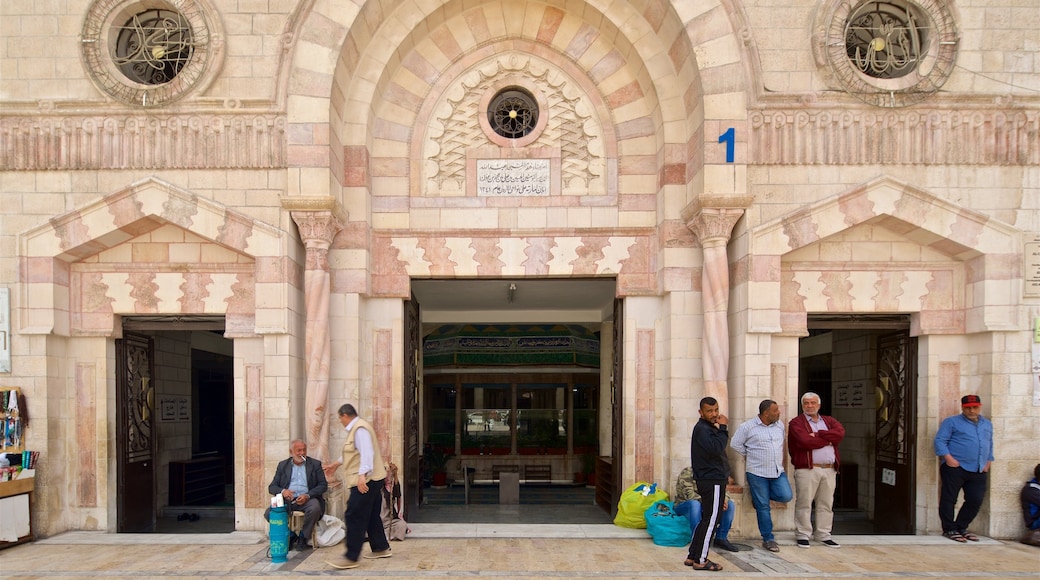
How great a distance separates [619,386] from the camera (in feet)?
26.4

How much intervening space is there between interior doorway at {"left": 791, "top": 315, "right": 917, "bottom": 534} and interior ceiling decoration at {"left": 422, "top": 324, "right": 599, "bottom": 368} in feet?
12.8

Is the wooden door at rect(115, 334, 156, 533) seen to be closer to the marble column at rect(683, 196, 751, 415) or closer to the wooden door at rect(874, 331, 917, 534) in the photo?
the marble column at rect(683, 196, 751, 415)

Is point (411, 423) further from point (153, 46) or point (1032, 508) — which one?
point (1032, 508)

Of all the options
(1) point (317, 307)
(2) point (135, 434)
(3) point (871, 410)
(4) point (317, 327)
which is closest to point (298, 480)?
(4) point (317, 327)

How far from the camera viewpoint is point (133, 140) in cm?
735

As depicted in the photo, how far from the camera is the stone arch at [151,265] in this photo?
7.17 m

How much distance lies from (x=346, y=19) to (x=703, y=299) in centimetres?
481

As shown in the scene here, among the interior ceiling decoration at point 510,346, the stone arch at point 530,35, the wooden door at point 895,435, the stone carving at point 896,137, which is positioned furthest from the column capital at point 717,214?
the interior ceiling decoration at point 510,346

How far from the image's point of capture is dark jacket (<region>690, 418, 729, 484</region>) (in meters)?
5.85

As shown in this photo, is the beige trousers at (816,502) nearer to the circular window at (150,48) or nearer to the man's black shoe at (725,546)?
the man's black shoe at (725,546)

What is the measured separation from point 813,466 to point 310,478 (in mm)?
4936

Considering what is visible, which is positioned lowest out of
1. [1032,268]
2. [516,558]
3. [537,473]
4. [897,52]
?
[537,473]

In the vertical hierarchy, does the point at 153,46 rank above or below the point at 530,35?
below

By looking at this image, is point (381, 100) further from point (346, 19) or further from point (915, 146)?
point (915, 146)
